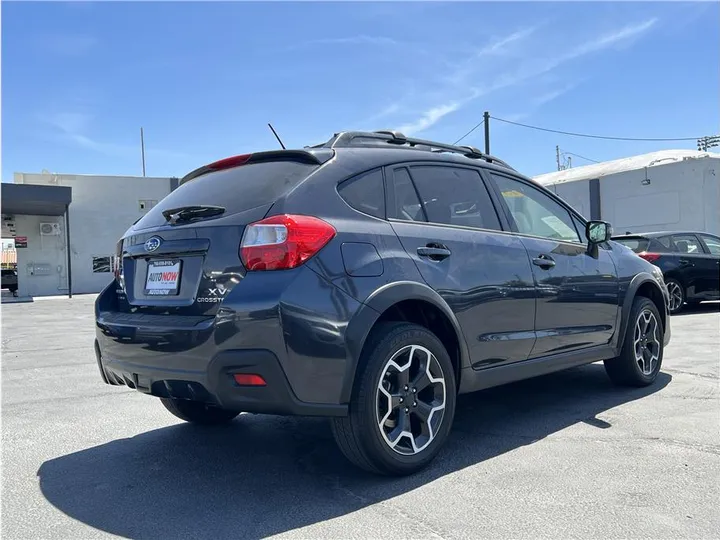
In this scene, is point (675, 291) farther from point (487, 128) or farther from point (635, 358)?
point (487, 128)

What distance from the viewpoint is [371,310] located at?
3.07m

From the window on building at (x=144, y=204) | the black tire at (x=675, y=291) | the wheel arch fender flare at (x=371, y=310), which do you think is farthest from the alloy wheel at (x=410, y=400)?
the window on building at (x=144, y=204)

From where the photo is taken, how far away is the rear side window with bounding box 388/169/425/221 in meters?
3.53

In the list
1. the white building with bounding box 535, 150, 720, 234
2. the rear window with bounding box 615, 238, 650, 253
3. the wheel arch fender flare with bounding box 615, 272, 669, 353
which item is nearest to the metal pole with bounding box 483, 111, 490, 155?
the white building with bounding box 535, 150, 720, 234

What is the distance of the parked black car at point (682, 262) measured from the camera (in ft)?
36.0

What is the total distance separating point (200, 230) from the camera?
3.14 m

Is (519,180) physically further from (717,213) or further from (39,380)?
(717,213)

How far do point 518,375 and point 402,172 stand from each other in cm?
154

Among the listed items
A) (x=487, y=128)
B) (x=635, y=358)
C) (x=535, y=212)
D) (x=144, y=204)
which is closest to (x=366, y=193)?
(x=535, y=212)

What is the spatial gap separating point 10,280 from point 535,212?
100ft

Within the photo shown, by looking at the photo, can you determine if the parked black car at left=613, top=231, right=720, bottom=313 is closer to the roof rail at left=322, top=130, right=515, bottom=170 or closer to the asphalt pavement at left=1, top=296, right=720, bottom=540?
the asphalt pavement at left=1, top=296, right=720, bottom=540

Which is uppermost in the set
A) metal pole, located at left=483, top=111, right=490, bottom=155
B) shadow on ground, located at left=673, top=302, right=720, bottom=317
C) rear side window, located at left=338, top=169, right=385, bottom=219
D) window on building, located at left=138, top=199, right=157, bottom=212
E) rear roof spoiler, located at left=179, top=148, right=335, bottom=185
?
metal pole, located at left=483, top=111, right=490, bottom=155

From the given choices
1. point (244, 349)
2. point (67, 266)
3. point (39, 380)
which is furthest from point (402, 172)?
point (67, 266)

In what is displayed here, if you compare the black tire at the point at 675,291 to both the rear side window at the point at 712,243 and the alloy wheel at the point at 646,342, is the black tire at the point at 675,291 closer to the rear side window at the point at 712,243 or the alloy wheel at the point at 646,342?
the rear side window at the point at 712,243
